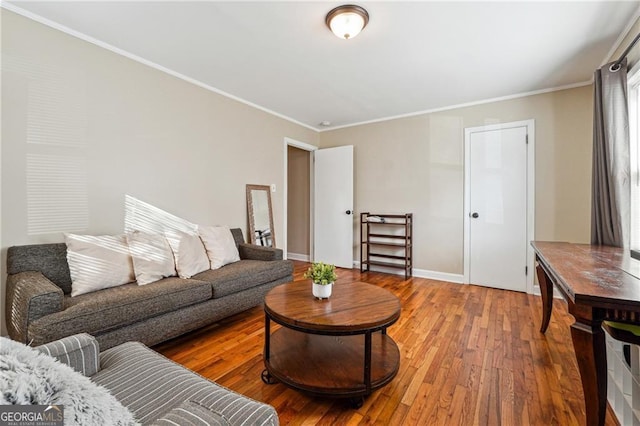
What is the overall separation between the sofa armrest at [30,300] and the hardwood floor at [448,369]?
0.80 m

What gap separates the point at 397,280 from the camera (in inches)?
157

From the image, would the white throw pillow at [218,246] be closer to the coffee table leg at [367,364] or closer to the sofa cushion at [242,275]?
the sofa cushion at [242,275]

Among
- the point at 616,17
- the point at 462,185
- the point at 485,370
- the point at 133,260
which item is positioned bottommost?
the point at 485,370

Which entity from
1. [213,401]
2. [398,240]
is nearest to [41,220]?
[213,401]

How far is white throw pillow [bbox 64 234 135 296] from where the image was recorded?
199 cm

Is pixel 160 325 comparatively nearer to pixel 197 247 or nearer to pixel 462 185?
pixel 197 247

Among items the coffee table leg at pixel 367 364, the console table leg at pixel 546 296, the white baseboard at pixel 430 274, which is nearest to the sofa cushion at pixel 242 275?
the coffee table leg at pixel 367 364

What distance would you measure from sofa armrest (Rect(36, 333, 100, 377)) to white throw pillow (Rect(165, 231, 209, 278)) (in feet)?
4.36

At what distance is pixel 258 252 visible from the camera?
312cm

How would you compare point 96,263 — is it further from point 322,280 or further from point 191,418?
point 191,418

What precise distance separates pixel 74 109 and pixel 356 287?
2.67 meters

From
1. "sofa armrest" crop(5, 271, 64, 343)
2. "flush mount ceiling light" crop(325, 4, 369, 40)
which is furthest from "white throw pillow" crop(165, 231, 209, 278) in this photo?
"flush mount ceiling light" crop(325, 4, 369, 40)

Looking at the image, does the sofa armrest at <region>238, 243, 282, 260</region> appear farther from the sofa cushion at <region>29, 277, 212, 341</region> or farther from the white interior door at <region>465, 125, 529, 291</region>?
the white interior door at <region>465, 125, 529, 291</region>

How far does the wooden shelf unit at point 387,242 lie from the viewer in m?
4.13
